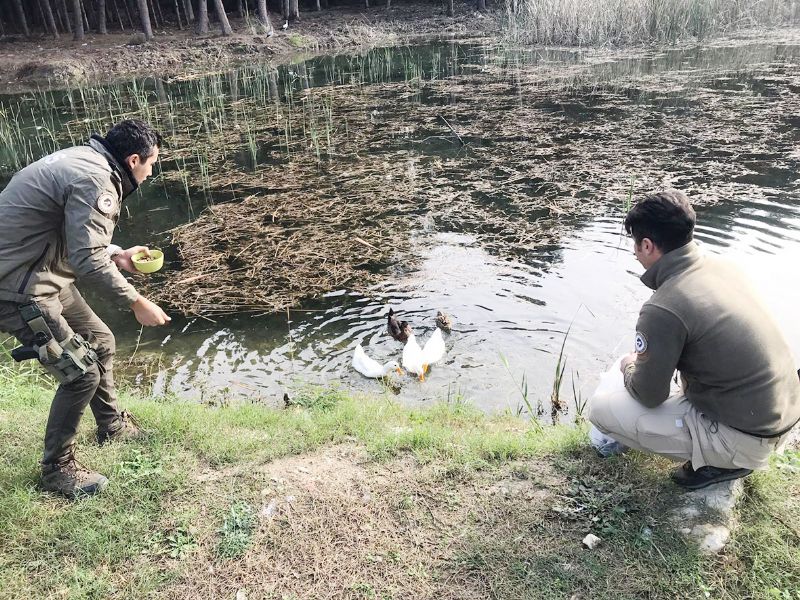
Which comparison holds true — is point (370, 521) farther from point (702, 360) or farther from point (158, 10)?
point (158, 10)

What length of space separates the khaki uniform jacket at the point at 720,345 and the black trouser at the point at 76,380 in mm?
2795

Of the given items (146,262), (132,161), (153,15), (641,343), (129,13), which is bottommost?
(641,343)

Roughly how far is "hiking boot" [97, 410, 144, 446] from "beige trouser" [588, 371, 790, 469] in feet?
8.78

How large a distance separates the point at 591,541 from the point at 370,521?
1.04m

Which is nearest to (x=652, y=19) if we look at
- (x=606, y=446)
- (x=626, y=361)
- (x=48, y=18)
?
(x=626, y=361)

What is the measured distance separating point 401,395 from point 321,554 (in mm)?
1883

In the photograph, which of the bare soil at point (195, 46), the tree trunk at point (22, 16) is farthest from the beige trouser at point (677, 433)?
the tree trunk at point (22, 16)

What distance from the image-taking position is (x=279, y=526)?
2732 millimetres

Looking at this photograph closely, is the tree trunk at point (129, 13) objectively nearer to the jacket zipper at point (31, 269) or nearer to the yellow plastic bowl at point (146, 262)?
the yellow plastic bowl at point (146, 262)

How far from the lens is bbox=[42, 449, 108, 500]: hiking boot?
289cm

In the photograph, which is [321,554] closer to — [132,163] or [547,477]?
[547,477]

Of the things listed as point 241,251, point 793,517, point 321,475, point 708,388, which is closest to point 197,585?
point 321,475

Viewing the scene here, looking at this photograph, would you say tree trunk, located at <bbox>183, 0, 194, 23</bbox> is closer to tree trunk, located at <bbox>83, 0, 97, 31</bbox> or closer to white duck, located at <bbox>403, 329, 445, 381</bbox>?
tree trunk, located at <bbox>83, 0, 97, 31</bbox>

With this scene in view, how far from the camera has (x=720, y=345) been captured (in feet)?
7.82
